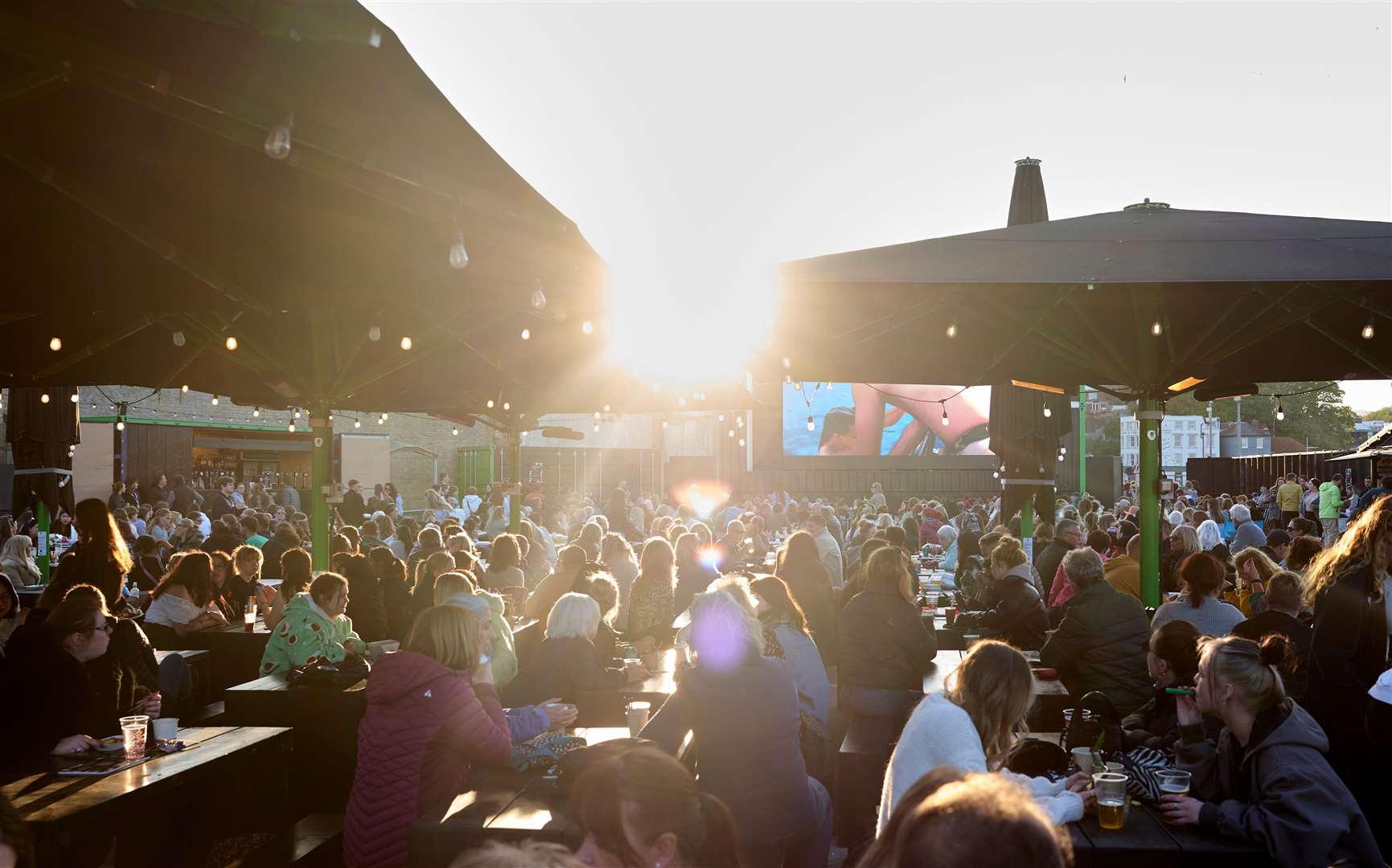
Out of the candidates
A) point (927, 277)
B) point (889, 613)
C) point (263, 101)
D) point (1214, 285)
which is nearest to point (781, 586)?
point (889, 613)

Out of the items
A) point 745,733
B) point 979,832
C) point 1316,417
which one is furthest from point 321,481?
point 1316,417

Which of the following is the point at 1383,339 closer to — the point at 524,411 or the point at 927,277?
the point at 927,277

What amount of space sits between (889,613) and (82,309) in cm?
445

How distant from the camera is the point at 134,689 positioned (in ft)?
18.3

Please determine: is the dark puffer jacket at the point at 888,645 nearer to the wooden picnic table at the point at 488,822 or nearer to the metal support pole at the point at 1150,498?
the metal support pole at the point at 1150,498

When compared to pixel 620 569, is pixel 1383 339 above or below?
above

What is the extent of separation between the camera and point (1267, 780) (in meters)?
3.31

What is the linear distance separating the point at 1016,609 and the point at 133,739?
5424mm

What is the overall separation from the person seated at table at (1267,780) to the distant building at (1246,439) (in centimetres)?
8051

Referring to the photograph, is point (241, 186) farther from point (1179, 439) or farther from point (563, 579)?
point (1179, 439)

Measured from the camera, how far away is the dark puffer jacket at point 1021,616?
24.0ft

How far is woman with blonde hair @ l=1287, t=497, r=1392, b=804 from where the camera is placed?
416cm

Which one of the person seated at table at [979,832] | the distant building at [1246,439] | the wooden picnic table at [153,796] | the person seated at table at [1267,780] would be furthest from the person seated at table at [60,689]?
the distant building at [1246,439]

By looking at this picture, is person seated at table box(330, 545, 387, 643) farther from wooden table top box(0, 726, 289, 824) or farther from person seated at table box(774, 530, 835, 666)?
wooden table top box(0, 726, 289, 824)
